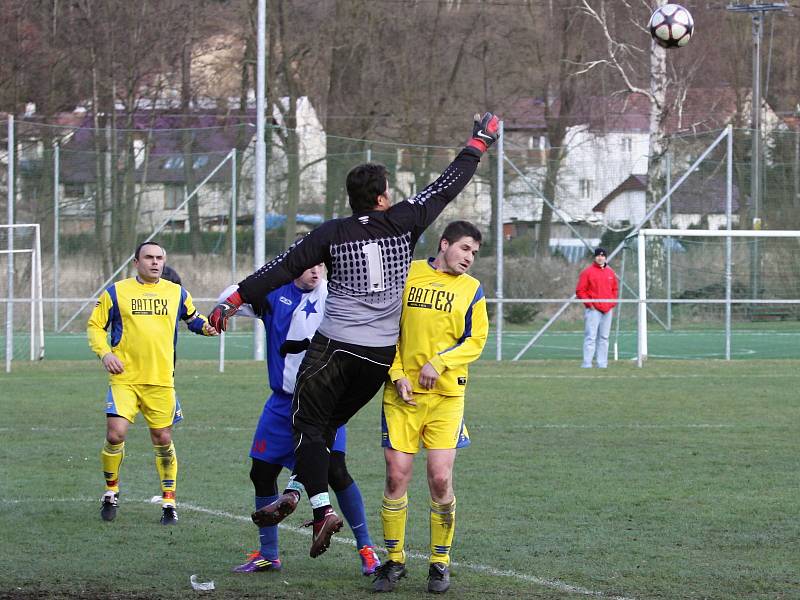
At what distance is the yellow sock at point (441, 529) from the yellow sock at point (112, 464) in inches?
A: 111

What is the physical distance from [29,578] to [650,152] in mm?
20383

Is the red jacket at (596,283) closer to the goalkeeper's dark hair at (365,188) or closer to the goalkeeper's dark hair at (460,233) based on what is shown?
the goalkeeper's dark hair at (460,233)

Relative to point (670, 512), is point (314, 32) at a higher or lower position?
higher

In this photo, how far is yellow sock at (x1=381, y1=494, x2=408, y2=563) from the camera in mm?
5891

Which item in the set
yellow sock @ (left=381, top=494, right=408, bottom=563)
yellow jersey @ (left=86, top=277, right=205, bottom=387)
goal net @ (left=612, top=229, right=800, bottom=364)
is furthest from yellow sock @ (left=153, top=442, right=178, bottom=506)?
goal net @ (left=612, top=229, right=800, bottom=364)

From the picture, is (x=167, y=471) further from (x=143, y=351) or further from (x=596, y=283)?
(x=596, y=283)

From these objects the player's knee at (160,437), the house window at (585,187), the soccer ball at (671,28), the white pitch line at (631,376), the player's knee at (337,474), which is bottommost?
the white pitch line at (631,376)

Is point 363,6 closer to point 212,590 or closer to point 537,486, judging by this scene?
point 537,486

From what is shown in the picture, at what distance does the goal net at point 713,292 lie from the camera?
2234 cm

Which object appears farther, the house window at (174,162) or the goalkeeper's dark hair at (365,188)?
the house window at (174,162)

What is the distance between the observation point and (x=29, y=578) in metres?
6.00

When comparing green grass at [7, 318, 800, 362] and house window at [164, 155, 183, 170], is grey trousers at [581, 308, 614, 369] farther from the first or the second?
house window at [164, 155, 183, 170]

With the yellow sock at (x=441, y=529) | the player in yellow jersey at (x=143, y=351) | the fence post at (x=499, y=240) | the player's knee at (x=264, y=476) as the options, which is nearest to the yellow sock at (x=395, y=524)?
the yellow sock at (x=441, y=529)

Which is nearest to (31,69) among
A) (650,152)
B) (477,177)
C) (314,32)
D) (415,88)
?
(314,32)
